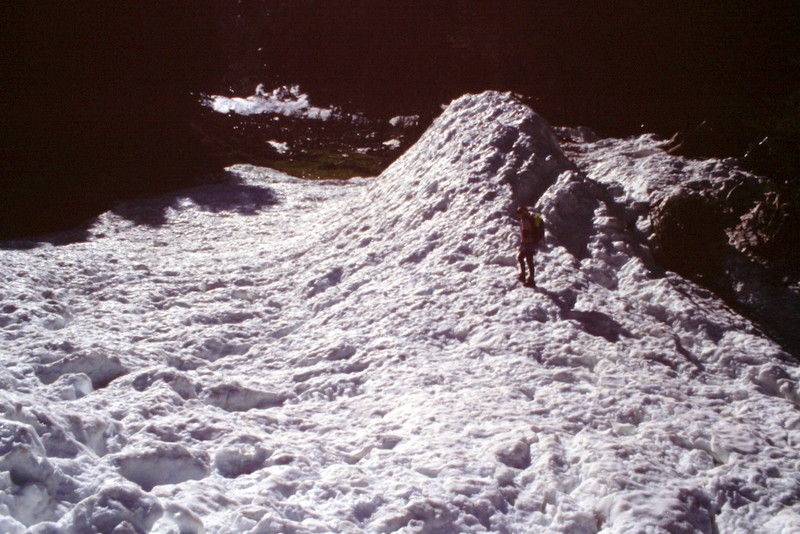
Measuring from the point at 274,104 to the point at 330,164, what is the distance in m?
24.7

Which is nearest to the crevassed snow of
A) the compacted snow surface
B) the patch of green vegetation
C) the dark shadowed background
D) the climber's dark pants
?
the patch of green vegetation

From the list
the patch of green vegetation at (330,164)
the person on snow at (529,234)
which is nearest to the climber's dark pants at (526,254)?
the person on snow at (529,234)

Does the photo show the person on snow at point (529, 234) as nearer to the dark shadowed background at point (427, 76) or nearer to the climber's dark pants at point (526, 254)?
the climber's dark pants at point (526, 254)

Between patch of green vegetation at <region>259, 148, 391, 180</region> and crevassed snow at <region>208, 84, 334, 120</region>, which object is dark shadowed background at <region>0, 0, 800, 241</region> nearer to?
patch of green vegetation at <region>259, 148, 391, 180</region>

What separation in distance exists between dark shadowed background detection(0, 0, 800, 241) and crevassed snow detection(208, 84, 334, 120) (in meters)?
17.0

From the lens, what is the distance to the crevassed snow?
59.2 metres

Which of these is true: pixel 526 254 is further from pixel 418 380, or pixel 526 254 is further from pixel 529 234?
pixel 418 380

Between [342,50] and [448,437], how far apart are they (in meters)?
55.0

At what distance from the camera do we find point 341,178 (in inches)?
1439

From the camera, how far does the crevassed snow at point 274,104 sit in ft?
194

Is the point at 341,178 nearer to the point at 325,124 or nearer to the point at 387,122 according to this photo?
the point at 387,122

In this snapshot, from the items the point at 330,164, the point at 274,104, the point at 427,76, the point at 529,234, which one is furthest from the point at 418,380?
the point at 274,104

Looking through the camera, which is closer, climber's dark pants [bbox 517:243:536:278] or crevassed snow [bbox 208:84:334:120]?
climber's dark pants [bbox 517:243:536:278]

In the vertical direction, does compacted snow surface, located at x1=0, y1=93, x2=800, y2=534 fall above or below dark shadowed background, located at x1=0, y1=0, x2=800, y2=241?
below
